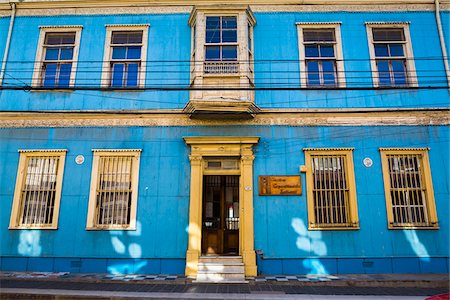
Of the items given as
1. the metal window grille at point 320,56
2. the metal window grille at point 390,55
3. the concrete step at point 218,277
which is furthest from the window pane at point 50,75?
the metal window grille at point 390,55

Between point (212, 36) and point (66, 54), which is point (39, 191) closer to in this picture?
point (66, 54)

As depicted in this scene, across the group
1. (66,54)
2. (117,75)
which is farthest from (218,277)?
(66,54)

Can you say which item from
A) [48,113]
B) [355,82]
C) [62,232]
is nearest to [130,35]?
[48,113]

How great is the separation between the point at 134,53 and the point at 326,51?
663cm

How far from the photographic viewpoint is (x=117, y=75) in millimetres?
11430

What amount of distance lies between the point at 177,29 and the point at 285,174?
245 inches

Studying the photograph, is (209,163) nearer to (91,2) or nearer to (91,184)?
(91,184)

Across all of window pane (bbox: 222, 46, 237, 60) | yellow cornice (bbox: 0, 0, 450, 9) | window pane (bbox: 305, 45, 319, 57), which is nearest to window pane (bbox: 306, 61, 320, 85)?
window pane (bbox: 305, 45, 319, 57)

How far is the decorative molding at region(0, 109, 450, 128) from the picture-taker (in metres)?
10.6

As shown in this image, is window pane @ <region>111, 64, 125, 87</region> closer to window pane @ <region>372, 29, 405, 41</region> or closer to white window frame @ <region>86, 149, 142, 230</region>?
white window frame @ <region>86, 149, 142, 230</region>

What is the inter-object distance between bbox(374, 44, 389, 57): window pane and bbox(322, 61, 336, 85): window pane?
1591mm

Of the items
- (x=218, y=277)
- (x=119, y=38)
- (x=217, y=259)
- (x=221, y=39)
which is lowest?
(x=218, y=277)

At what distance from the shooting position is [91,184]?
10375 millimetres

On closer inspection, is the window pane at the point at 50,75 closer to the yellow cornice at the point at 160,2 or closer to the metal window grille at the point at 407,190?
the yellow cornice at the point at 160,2
